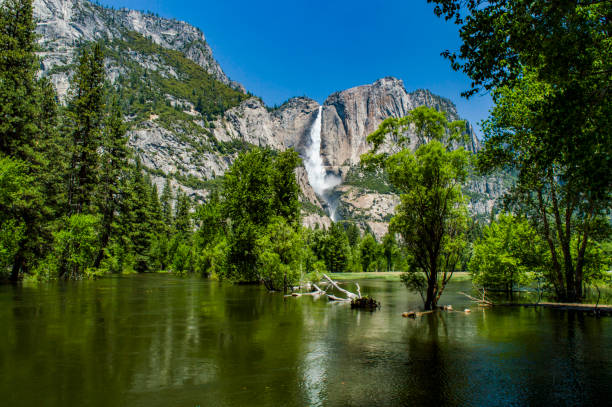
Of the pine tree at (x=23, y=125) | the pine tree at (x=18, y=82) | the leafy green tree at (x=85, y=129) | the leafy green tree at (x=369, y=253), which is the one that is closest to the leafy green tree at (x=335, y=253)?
the leafy green tree at (x=369, y=253)

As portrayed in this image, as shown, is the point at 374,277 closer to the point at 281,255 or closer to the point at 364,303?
the point at 281,255

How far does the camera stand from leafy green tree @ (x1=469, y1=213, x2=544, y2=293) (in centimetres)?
3059

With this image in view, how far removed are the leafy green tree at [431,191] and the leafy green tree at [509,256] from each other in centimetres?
699

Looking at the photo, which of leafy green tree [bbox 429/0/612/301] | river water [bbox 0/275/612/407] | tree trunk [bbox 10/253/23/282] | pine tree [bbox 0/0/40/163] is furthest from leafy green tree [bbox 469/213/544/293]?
tree trunk [bbox 10/253/23/282]

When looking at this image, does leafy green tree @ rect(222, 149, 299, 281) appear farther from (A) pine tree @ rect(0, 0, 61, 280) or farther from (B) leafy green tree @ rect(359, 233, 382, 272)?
(B) leafy green tree @ rect(359, 233, 382, 272)

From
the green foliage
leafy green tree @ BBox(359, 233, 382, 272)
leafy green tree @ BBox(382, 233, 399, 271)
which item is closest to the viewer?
the green foliage

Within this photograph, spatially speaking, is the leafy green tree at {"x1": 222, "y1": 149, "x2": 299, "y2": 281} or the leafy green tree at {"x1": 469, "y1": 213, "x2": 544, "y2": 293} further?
the leafy green tree at {"x1": 222, "y1": 149, "x2": 299, "y2": 281}

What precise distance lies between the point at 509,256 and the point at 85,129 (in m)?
53.1

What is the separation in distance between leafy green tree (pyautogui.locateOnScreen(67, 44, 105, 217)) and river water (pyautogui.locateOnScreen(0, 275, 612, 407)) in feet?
89.9

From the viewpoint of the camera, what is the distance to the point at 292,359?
1292 centimetres

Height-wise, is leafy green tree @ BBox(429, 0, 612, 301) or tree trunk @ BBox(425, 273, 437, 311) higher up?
leafy green tree @ BBox(429, 0, 612, 301)

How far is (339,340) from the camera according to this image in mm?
16281

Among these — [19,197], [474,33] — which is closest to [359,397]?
[474,33]

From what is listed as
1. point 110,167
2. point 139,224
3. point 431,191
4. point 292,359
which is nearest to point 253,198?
point 110,167
